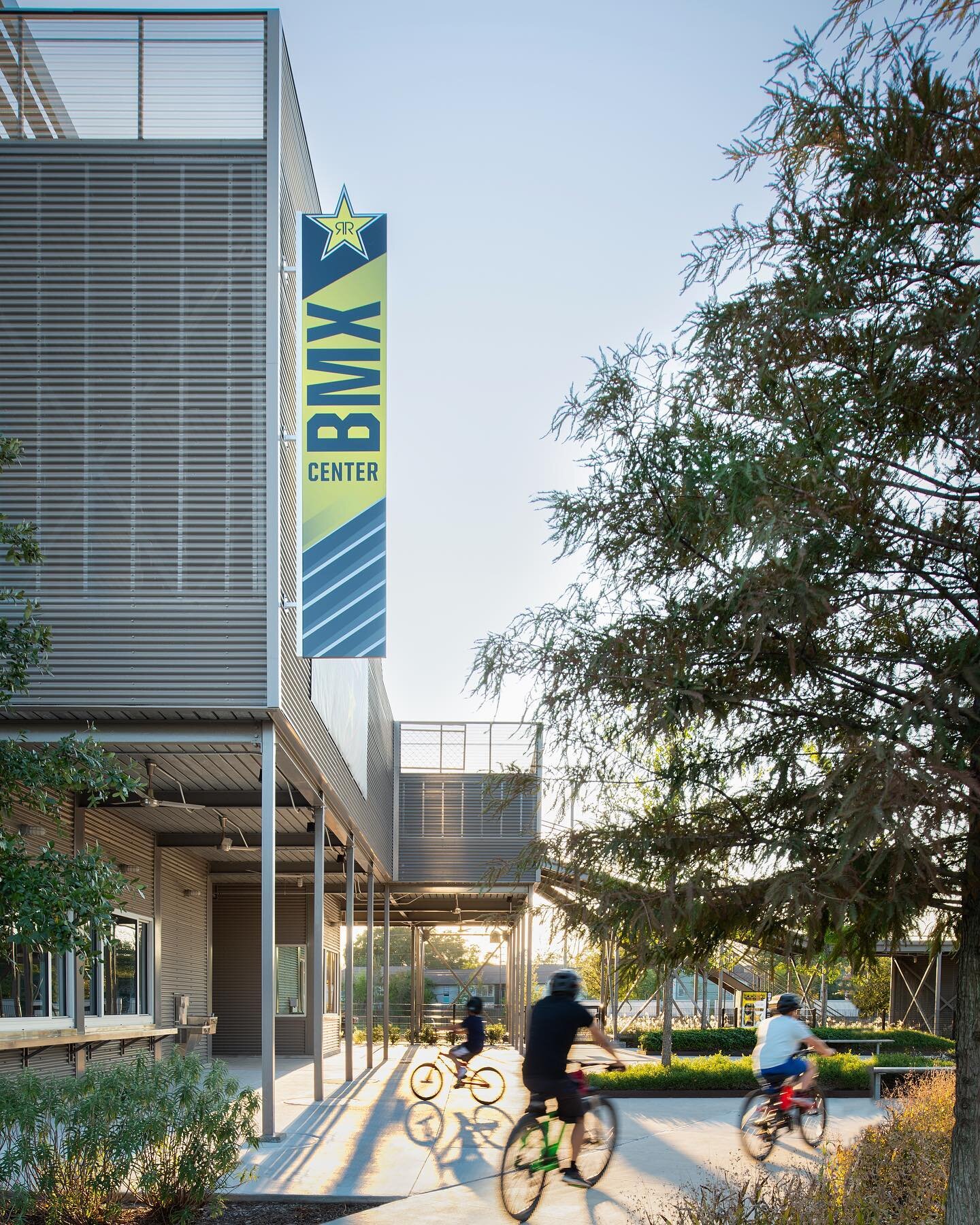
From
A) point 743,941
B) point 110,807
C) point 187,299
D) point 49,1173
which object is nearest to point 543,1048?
point 743,941

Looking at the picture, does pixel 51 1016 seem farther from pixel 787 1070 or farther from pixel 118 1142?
pixel 787 1070

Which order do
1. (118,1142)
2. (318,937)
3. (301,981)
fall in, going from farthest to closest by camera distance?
1. (301,981)
2. (318,937)
3. (118,1142)

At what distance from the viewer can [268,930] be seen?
1169 cm

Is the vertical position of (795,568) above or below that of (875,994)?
above

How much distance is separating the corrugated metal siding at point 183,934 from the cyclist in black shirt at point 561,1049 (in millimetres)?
14211

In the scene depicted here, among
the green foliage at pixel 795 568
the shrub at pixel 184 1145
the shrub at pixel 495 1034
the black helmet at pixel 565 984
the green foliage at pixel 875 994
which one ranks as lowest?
the shrub at pixel 495 1034

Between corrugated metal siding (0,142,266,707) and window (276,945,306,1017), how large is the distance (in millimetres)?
19511

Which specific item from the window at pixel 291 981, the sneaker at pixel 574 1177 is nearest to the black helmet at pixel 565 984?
the sneaker at pixel 574 1177


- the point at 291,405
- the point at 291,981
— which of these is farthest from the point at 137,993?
the point at 291,981

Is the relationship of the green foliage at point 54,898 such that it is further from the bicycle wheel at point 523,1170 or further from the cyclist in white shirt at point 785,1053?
the cyclist in white shirt at point 785,1053

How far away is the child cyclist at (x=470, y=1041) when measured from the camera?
15430 mm

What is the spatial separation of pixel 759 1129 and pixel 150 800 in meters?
7.49

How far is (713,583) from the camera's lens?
5.95 meters

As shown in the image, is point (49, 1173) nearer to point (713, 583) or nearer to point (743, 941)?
point (743, 941)
